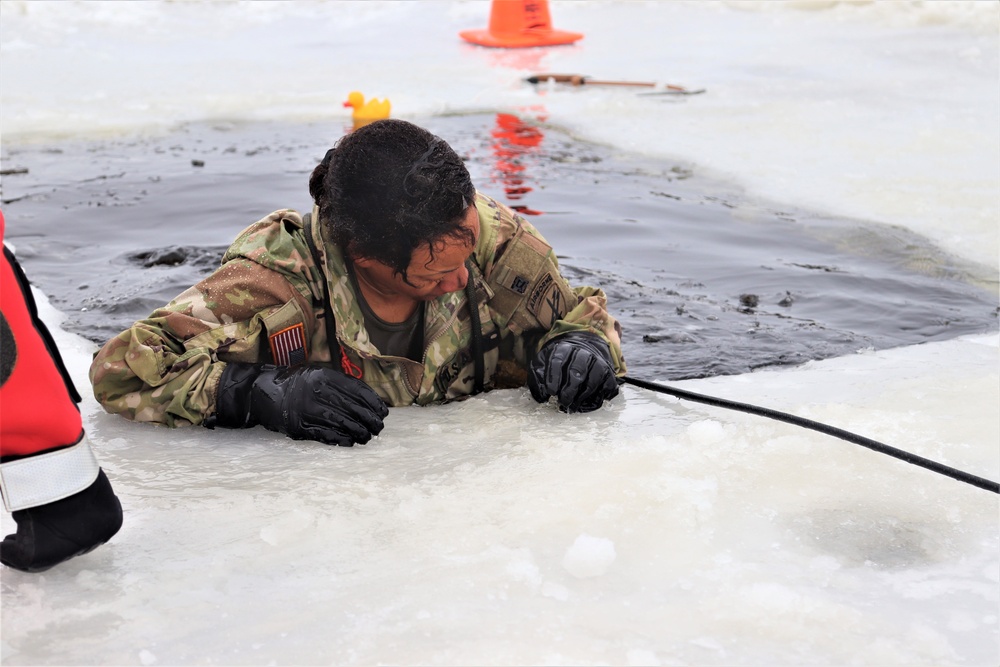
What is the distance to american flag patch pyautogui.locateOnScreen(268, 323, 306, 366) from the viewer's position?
8.97 ft

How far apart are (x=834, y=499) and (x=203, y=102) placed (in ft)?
23.9

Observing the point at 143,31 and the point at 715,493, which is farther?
the point at 143,31

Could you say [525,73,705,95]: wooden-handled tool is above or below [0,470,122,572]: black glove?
above

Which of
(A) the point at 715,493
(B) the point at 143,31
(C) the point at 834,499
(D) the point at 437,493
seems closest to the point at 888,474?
(C) the point at 834,499

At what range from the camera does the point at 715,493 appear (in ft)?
8.14

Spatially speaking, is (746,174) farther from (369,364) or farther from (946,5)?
(946,5)

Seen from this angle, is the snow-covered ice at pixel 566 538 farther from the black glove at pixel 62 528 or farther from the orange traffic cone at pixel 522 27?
the orange traffic cone at pixel 522 27

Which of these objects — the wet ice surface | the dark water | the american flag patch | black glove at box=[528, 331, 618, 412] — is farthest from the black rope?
the american flag patch

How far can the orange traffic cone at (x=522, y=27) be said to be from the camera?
418 inches

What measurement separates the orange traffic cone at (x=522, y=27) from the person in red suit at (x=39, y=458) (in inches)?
360

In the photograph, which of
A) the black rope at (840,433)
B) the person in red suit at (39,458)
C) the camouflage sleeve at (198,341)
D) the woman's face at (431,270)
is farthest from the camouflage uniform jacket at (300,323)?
the person in red suit at (39,458)

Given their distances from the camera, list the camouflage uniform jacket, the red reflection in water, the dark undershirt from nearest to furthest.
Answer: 1. the camouflage uniform jacket
2. the dark undershirt
3. the red reflection in water

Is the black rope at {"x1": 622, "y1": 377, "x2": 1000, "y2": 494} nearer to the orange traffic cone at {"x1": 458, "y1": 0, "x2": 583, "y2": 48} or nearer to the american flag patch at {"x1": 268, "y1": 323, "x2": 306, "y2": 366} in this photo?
the american flag patch at {"x1": 268, "y1": 323, "x2": 306, "y2": 366}

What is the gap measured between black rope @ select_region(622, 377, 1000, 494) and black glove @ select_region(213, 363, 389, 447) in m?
0.86
